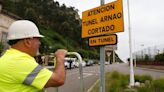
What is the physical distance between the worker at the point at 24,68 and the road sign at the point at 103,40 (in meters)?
2.96

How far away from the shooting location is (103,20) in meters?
6.21

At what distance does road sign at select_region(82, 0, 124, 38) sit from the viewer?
5.88 meters

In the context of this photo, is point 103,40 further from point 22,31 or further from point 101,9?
Result: point 22,31

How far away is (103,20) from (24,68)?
11.5ft

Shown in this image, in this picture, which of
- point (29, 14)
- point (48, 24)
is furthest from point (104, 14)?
point (48, 24)

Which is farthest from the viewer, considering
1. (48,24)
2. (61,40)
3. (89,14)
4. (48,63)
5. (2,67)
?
(48,24)

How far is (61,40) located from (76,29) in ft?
33.4

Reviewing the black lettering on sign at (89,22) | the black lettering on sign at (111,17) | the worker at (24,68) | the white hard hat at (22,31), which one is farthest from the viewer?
the black lettering on sign at (89,22)

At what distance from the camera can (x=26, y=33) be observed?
3.09 meters

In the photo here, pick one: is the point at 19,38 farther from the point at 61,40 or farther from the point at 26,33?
the point at 61,40

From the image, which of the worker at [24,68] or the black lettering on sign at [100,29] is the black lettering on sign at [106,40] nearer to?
the black lettering on sign at [100,29]

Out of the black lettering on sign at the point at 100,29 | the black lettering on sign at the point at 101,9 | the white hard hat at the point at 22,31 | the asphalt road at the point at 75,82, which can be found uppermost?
the black lettering on sign at the point at 101,9

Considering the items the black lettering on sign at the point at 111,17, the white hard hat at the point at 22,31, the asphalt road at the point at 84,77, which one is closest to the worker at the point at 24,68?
the white hard hat at the point at 22,31

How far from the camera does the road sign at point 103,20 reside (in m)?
5.88
